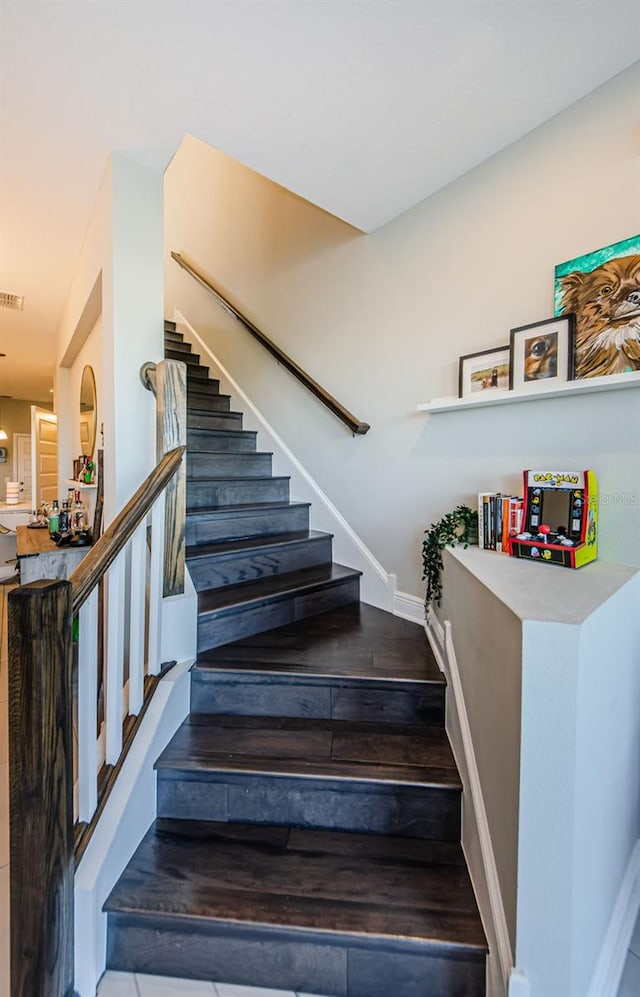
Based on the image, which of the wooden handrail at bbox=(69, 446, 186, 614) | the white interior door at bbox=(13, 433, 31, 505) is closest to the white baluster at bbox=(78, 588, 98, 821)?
the wooden handrail at bbox=(69, 446, 186, 614)

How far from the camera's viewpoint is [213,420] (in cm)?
328

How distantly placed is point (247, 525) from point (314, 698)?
1.13 metres

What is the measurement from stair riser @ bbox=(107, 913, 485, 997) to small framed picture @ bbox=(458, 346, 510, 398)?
5.88 feet

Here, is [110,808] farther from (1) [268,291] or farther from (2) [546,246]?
(1) [268,291]

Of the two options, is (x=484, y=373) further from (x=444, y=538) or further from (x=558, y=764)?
(x=558, y=764)

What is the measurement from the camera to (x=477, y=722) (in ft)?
4.07

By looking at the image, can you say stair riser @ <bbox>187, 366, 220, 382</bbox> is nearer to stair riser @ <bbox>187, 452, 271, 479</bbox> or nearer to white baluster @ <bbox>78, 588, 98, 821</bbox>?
stair riser @ <bbox>187, 452, 271, 479</bbox>

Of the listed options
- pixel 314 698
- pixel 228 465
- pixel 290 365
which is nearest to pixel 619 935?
pixel 314 698

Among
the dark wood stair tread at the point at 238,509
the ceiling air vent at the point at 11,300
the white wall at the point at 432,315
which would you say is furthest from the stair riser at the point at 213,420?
the ceiling air vent at the point at 11,300

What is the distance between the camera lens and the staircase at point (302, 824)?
107cm

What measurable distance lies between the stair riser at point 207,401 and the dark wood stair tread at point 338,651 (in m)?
2.04

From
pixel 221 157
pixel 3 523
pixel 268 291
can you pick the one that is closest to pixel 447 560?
pixel 268 291

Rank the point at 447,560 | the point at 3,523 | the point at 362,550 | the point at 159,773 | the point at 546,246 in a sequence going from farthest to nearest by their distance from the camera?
1. the point at 3,523
2. the point at 362,550
3. the point at 447,560
4. the point at 546,246
5. the point at 159,773

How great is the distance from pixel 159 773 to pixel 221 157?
4.54m
